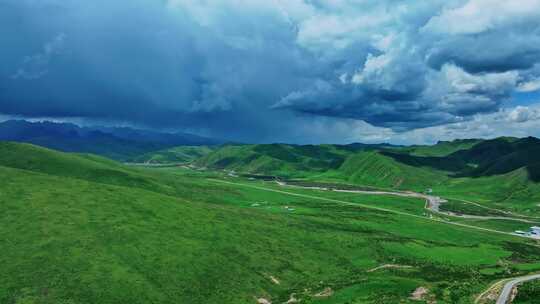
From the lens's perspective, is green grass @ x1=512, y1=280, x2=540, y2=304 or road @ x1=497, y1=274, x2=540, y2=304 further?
road @ x1=497, y1=274, x2=540, y2=304

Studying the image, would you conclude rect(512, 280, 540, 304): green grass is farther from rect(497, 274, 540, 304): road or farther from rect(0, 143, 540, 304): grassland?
rect(0, 143, 540, 304): grassland

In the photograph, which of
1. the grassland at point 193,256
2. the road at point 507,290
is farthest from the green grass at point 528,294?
the grassland at point 193,256

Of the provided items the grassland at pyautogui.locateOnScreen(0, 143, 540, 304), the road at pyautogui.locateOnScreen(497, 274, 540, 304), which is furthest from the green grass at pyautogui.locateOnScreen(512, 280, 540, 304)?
the grassland at pyautogui.locateOnScreen(0, 143, 540, 304)

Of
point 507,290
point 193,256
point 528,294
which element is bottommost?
point 193,256

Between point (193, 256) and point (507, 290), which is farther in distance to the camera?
point (193, 256)

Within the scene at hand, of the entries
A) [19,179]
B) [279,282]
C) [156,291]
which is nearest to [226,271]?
[279,282]

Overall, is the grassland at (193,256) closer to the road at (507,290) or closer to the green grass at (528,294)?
the road at (507,290)

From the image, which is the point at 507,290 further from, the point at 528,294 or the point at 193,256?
the point at 193,256

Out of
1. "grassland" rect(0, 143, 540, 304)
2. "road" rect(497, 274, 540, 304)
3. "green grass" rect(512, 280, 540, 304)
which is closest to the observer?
"green grass" rect(512, 280, 540, 304)

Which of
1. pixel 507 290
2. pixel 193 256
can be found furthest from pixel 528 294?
pixel 193 256

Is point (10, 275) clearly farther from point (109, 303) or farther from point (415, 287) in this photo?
point (415, 287)
